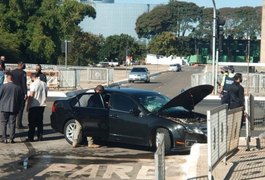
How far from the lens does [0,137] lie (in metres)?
14.5

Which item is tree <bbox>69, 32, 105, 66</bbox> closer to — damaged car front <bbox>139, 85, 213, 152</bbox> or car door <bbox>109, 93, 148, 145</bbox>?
car door <bbox>109, 93, 148, 145</bbox>

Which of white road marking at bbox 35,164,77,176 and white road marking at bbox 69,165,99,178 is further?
white road marking at bbox 35,164,77,176

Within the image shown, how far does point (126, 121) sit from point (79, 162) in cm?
191

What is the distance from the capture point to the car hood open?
12789 mm

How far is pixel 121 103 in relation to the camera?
1338 centimetres

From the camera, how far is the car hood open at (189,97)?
12789 mm

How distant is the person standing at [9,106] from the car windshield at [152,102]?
2958mm

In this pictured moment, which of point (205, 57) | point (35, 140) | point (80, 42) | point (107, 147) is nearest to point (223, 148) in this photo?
point (107, 147)

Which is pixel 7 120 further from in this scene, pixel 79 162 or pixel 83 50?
pixel 83 50

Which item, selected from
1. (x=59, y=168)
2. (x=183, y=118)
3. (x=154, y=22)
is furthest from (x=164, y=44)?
(x=59, y=168)

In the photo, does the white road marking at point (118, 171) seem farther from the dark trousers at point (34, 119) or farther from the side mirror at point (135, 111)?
the dark trousers at point (34, 119)

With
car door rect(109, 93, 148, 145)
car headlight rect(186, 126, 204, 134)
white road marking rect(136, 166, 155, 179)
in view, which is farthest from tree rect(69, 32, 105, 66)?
white road marking rect(136, 166, 155, 179)

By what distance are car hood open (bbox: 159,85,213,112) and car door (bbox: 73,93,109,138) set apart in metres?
1.45

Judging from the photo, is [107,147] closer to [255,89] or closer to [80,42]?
[255,89]
